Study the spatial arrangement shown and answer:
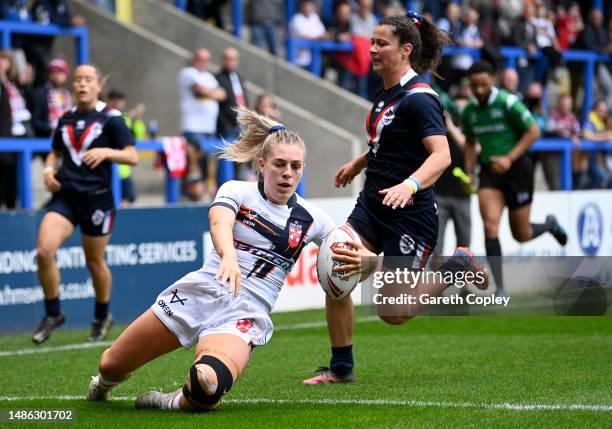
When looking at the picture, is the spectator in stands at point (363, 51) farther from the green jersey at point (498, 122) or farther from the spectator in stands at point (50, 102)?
the green jersey at point (498, 122)

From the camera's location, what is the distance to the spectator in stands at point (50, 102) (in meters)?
13.4

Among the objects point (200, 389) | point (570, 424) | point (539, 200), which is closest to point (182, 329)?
point (200, 389)

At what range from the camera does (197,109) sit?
15.0 m

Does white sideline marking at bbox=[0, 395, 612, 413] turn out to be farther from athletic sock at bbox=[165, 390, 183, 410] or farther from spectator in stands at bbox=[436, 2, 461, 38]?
spectator in stands at bbox=[436, 2, 461, 38]

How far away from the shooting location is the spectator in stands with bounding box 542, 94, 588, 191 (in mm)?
20031

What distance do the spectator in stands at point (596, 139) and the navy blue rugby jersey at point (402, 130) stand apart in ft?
45.3

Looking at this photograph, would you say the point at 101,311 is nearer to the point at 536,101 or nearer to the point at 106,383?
the point at 106,383

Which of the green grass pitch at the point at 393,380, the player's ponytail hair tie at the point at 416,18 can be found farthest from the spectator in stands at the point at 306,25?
the player's ponytail hair tie at the point at 416,18

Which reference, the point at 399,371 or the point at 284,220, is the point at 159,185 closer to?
the point at 399,371

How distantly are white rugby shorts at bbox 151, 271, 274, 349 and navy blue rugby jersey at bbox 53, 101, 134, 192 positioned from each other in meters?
3.92

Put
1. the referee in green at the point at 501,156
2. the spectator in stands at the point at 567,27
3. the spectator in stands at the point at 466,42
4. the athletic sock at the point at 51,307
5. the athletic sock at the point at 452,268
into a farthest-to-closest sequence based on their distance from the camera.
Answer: the spectator in stands at the point at 567,27 → the spectator in stands at the point at 466,42 → the referee in green at the point at 501,156 → the athletic sock at the point at 51,307 → the athletic sock at the point at 452,268

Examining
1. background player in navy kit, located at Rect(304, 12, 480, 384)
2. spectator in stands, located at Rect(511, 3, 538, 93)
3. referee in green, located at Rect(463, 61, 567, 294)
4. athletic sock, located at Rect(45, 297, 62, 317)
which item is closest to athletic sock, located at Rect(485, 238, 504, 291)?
referee in green, located at Rect(463, 61, 567, 294)

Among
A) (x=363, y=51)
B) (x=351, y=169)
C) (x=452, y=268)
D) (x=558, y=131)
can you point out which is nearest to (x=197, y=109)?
(x=363, y=51)

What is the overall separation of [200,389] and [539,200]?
10424 millimetres
